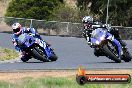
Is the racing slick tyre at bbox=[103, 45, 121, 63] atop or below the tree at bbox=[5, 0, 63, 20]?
atop

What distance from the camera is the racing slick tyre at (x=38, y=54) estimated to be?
2159 centimetres

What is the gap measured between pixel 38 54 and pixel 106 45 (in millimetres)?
2687

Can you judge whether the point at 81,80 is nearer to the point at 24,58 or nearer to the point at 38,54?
the point at 38,54

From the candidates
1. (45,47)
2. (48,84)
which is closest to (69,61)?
(45,47)

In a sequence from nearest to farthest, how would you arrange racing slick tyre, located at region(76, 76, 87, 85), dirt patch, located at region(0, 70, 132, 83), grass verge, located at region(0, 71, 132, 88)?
racing slick tyre, located at region(76, 76, 87, 85) < grass verge, located at region(0, 71, 132, 88) < dirt patch, located at region(0, 70, 132, 83)

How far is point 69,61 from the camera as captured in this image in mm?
22797

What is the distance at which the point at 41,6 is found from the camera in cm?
6656

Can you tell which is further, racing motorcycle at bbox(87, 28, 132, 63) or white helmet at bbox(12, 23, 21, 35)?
white helmet at bbox(12, 23, 21, 35)

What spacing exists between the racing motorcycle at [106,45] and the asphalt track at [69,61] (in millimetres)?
369

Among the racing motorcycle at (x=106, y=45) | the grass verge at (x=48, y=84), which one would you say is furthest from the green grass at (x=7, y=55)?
the grass verge at (x=48, y=84)

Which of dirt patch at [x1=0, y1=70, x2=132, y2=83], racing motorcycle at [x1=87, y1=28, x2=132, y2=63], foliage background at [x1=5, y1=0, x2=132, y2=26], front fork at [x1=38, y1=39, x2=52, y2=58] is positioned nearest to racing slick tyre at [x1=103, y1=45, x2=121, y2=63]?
racing motorcycle at [x1=87, y1=28, x2=132, y2=63]

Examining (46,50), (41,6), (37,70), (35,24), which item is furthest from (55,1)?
(37,70)

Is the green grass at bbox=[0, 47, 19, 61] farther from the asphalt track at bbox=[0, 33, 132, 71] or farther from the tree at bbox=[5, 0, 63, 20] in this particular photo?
the tree at bbox=[5, 0, 63, 20]

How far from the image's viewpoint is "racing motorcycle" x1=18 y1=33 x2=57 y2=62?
21.5 metres
